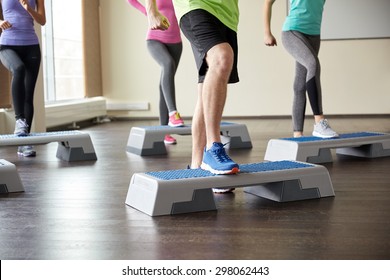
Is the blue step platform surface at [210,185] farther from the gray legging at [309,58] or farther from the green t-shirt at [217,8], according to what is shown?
the gray legging at [309,58]

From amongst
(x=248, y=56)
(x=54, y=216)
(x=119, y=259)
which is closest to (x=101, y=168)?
(x=54, y=216)

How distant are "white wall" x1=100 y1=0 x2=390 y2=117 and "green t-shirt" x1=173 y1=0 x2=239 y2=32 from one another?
5.14 m

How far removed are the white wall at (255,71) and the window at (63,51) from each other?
523 millimetres

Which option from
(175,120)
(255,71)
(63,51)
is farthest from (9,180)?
(255,71)

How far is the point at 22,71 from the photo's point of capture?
427cm

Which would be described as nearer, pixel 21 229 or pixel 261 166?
pixel 21 229

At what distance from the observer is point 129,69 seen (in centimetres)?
812

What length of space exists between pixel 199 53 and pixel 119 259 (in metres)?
1.08

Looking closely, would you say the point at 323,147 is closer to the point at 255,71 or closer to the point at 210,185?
the point at 210,185

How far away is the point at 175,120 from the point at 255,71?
3384 millimetres

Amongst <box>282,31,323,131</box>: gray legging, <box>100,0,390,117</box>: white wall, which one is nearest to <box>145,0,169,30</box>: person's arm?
<box>282,31,323,131</box>: gray legging

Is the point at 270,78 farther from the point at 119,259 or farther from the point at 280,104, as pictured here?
the point at 119,259

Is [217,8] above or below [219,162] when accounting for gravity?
above

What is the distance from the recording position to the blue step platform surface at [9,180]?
121 inches
